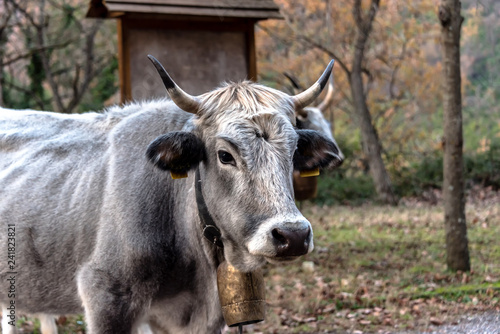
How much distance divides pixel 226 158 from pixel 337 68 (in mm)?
17318

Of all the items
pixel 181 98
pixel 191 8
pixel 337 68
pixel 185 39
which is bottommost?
pixel 181 98

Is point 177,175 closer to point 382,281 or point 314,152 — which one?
point 314,152

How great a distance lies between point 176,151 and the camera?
3748 millimetres

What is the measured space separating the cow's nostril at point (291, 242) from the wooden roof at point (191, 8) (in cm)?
545

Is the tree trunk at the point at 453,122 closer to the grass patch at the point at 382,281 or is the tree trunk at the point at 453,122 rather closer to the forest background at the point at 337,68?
the grass patch at the point at 382,281

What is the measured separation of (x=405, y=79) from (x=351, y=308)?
48.2 feet

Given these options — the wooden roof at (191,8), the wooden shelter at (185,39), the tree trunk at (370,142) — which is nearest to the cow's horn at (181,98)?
the wooden shelter at (185,39)

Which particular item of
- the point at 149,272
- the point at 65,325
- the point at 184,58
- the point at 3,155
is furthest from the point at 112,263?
the point at 184,58

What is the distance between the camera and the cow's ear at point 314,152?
402 cm

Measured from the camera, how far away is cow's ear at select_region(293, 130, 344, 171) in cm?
402

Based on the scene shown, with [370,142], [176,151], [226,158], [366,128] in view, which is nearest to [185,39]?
[176,151]

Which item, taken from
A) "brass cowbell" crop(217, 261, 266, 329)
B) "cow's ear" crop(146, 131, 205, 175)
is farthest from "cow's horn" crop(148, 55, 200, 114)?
"brass cowbell" crop(217, 261, 266, 329)

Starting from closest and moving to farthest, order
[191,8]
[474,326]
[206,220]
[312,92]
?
[206,220] → [312,92] → [474,326] → [191,8]

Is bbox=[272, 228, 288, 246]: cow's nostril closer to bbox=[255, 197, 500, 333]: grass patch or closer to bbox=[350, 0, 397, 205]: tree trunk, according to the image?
bbox=[255, 197, 500, 333]: grass patch
